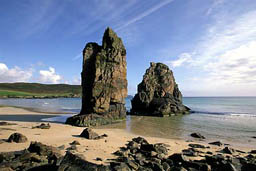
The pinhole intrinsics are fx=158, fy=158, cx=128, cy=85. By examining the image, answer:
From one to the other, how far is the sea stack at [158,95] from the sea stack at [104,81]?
19.2 metres

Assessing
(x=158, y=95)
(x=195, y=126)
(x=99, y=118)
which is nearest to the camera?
(x=99, y=118)

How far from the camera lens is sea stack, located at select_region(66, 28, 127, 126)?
30391mm

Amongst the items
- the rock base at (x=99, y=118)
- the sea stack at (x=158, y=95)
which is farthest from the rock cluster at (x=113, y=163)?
the sea stack at (x=158, y=95)

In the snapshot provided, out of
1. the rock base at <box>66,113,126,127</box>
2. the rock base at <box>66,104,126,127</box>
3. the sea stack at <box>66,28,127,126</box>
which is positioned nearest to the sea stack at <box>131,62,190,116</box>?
the rock base at <box>66,104,126,127</box>

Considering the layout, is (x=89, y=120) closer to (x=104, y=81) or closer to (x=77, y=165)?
(x=104, y=81)

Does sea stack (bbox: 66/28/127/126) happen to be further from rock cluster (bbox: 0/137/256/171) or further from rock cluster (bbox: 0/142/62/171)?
rock cluster (bbox: 0/137/256/171)

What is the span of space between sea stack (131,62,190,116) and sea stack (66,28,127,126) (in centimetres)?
1924

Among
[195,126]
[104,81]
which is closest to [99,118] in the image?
[104,81]

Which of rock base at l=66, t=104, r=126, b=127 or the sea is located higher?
rock base at l=66, t=104, r=126, b=127

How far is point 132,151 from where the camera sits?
41.1 ft

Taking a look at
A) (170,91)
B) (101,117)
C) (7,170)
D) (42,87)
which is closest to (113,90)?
(101,117)

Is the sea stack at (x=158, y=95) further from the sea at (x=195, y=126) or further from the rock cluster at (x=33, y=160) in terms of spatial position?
the rock cluster at (x=33, y=160)

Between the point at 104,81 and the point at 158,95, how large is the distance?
102 ft

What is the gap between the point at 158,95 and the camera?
5847 centimetres
